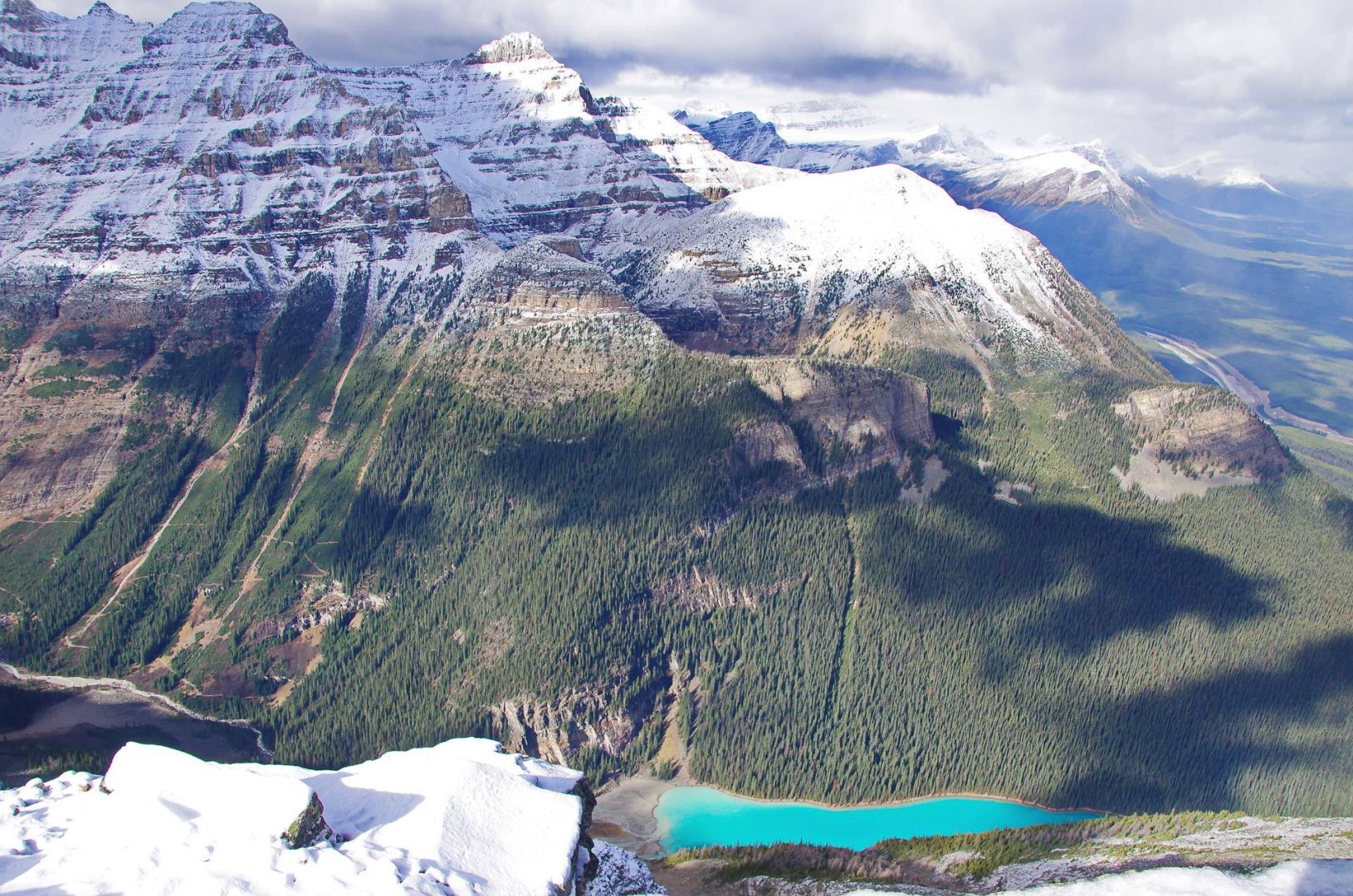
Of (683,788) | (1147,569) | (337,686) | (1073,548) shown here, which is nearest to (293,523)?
(337,686)

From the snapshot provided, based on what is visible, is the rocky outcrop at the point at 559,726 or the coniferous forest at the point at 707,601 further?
the coniferous forest at the point at 707,601

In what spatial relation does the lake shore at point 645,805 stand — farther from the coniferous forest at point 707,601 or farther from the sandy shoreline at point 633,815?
the coniferous forest at point 707,601

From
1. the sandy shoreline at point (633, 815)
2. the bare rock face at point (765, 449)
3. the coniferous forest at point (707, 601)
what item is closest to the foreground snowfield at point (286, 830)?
the sandy shoreline at point (633, 815)

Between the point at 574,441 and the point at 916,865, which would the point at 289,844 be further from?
the point at 574,441

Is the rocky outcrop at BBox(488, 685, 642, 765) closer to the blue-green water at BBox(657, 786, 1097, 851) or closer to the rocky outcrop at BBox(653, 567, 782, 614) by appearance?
the blue-green water at BBox(657, 786, 1097, 851)

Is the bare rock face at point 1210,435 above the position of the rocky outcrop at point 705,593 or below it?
above

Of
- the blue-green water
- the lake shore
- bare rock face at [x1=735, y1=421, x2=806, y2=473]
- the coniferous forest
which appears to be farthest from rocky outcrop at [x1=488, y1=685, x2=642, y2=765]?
bare rock face at [x1=735, y1=421, x2=806, y2=473]
